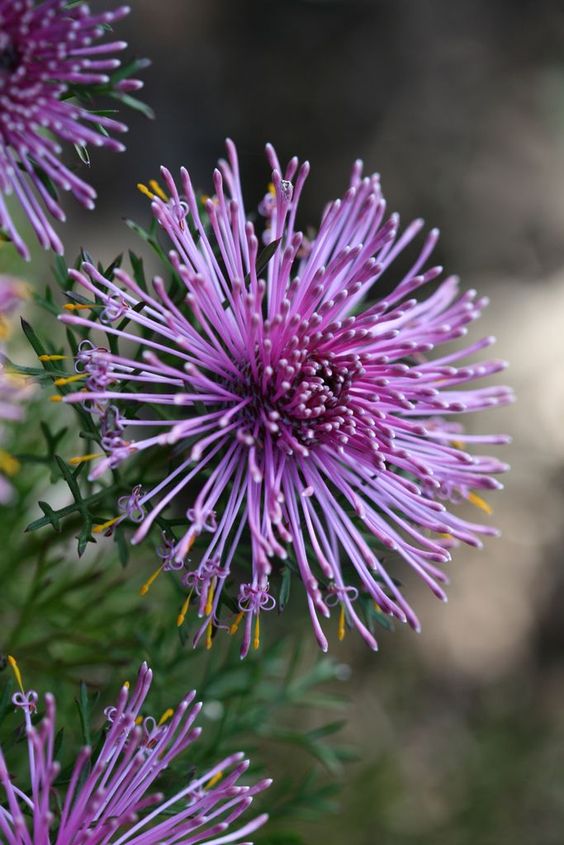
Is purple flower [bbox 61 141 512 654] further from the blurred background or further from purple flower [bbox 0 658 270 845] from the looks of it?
the blurred background

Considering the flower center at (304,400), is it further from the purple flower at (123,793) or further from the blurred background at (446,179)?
the blurred background at (446,179)

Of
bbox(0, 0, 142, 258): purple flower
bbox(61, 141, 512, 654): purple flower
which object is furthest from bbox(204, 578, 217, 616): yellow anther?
bbox(0, 0, 142, 258): purple flower

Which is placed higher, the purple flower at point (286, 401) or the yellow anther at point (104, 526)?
the purple flower at point (286, 401)

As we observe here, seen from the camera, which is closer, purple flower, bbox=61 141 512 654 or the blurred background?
purple flower, bbox=61 141 512 654

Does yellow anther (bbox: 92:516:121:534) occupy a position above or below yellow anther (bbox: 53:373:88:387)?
below

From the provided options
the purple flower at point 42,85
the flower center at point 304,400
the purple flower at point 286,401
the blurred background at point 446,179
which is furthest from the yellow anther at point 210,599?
the blurred background at point 446,179

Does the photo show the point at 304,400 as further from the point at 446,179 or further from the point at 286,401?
the point at 446,179
